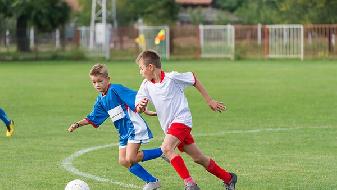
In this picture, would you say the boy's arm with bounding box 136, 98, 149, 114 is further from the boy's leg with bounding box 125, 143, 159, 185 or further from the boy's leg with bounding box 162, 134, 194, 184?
the boy's leg with bounding box 125, 143, 159, 185

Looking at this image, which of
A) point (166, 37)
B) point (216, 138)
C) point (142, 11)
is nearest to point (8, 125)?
point (216, 138)

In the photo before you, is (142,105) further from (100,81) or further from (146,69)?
(100,81)

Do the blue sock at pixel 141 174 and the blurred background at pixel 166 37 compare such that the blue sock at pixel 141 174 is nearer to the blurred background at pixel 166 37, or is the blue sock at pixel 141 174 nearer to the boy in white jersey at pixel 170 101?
the boy in white jersey at pixel 170 101

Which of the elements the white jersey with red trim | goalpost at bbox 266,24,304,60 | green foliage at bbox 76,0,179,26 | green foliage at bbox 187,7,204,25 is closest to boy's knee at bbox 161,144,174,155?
the white jersey with red trim

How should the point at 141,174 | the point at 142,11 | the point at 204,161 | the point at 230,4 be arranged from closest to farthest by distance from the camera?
the point at 204,161 < the point at 141,174 < the point at 142,11 < the point at 230,4

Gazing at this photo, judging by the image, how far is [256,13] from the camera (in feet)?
256

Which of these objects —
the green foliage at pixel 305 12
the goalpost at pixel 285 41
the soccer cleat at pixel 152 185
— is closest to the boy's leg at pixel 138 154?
the soccer cleat at pixel 152 185

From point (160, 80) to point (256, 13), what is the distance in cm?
6948

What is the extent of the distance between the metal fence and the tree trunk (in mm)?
324

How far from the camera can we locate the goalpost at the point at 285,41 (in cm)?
4972

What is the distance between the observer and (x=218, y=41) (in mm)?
52438

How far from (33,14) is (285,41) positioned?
1611 cm

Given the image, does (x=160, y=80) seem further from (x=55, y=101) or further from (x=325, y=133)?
(x=55, y=101)

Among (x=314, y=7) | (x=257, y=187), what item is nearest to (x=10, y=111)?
(x=257, y=187)
